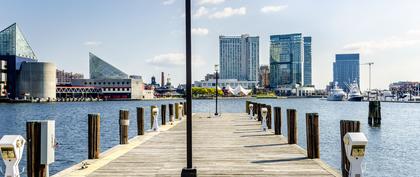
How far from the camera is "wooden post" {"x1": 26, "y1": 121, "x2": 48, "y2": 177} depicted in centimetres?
1139

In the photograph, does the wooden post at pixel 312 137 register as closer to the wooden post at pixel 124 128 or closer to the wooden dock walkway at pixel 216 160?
the wooden dock walkway at pixel 216 160

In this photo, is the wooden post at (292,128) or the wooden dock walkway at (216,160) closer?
the wooden dock walkway at (216,160)

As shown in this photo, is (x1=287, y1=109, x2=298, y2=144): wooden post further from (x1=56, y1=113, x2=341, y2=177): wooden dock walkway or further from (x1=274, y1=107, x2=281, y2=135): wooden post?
(x1=274, y1=107, x2=281, y2=135): wooden post

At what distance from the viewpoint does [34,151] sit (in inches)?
450

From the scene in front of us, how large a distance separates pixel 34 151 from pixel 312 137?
8.65 m

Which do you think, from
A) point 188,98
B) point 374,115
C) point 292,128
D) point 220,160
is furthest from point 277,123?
point 374,115

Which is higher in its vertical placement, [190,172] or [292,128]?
[292,128]

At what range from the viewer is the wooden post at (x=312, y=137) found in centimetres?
1503

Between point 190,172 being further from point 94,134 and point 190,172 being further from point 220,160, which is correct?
point 94,134

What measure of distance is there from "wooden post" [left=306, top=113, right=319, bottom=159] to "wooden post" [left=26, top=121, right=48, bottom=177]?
8088 millimetres

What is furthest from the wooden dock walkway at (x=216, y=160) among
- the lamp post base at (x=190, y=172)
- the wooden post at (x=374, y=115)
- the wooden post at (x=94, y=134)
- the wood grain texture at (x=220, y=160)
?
the wooden post at (x=374, y=115)

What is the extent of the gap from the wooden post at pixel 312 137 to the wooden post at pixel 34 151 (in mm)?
8088

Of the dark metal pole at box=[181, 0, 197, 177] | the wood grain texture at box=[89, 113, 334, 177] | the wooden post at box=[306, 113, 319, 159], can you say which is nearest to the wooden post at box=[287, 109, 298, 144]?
the wood grain texture at box=[89, 113, 334, 177]

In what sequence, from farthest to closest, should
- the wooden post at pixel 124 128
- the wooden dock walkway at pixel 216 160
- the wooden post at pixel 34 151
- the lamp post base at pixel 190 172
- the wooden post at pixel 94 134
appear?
the wooden post at pixel 124 128 < the wooden post at pixel 94 134 < the wooden dock walkway at pixel 216 160 < the wooden post at pixel 34 151 < the lamp post base at pixel 190 172
